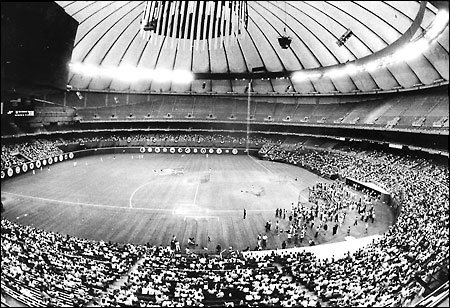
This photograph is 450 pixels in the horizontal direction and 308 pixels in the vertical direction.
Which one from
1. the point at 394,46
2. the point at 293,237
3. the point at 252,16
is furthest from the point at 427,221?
the point at 252,16

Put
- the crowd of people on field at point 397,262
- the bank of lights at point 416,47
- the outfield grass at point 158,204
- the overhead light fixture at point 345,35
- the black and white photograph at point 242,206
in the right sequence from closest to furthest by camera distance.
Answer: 1. the crowd of people on field at point 397,262
2. the black and white photograph at point 242,206
3. the outfield grass at point 158,204
4. the bank of lights at point 416,47
5. the overhead light fixture at point 345,35

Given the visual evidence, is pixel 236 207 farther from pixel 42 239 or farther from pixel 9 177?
pixel 9 177

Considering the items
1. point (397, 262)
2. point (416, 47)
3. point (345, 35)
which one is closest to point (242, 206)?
point (397, 262)

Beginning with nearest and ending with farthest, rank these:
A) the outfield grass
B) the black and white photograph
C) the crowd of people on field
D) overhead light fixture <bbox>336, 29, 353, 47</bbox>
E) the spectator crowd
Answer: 1. the spectator crowd
2. the crowd of people on field
3. the black and white photograph
4. the outfield grass
5. overhead light fixture <bbox>336, 29, 353, 47</bbox>

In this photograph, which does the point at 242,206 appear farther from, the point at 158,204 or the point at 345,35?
the point at 345,35

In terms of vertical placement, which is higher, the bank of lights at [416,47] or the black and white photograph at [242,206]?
the bank of lights at [416,47]

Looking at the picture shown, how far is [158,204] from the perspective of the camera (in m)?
33.4

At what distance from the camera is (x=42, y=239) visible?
19.6m

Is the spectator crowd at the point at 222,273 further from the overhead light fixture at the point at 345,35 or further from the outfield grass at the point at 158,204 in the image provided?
the overhead light fixture at the point at 345,35

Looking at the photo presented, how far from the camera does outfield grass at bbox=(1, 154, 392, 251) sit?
26.2 meters

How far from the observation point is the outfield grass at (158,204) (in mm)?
26188

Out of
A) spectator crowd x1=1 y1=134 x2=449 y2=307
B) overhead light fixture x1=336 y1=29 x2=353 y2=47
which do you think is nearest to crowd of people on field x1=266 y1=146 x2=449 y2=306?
spectator crowd x1=1 y1=134 x2=449 y2=307

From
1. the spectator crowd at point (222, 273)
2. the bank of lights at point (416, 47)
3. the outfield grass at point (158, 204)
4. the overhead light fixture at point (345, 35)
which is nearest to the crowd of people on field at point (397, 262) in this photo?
the spectator crowd at point (222, 273)

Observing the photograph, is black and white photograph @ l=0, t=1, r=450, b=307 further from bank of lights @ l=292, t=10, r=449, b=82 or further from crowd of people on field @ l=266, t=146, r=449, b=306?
bank of lights @ l=292, t=10, r=449, b=82
